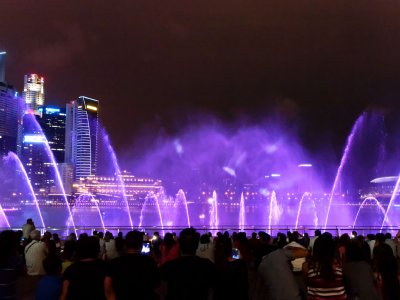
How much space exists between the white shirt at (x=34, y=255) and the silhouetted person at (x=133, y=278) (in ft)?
26.2

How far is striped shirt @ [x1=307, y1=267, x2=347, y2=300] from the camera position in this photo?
18.9 feet

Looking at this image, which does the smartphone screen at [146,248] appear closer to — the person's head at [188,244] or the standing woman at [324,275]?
the standing woman at [324,275]

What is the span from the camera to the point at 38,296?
5719 mm

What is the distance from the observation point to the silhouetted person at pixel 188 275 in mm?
5227

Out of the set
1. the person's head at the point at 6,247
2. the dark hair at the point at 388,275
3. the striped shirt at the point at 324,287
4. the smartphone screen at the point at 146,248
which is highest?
the person's head at the point at 6,247

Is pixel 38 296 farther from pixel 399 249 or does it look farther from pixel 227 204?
pixel 227 204

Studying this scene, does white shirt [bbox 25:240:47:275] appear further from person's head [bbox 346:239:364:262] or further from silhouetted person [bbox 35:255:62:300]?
person's head [bbox 346:239:364:262]

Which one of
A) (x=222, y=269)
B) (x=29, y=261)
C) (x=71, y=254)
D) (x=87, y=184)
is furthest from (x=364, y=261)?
(x=87, y=184)

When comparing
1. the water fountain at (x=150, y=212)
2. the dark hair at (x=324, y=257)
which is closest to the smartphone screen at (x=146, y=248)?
the water fountain at (x=150, y=212)

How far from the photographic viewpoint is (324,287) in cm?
575

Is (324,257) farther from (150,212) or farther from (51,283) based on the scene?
(150,212)

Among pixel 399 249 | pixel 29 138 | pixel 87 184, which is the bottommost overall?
pixel 399 249

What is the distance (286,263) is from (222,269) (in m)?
0.79

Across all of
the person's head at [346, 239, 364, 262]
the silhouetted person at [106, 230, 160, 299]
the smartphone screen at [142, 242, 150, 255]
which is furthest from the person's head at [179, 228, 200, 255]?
the smartphone screen at [142, 242, 150, 255]
